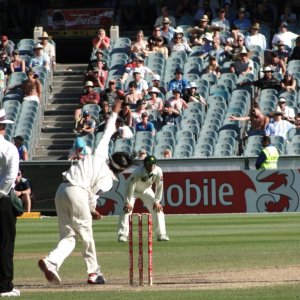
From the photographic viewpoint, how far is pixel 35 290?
45.0 ft

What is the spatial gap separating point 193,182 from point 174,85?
405 cm

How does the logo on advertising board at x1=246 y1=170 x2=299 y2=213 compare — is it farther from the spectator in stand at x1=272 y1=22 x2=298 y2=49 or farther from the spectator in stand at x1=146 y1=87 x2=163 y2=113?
the spectator in stand at x1=272 y1=22 x2=298 y2=49

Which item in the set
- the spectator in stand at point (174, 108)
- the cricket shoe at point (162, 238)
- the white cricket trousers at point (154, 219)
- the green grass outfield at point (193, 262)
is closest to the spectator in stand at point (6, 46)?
the spectator in stand at point (174, 108)

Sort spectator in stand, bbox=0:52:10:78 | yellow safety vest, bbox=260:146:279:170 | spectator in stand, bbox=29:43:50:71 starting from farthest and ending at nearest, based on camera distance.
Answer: spectator in stand, bbox=29:43:50:71, spectator in stand, bbox=0:52:10:78, yellow safety vest, bbox=260:146:279:170

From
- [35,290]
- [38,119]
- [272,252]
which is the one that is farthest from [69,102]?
[35,290]

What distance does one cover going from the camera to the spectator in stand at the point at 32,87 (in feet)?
111

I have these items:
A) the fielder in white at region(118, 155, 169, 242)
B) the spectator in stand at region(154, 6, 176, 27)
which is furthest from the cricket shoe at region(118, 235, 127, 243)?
the spectator in stand at region(154, 6, 176, 27)

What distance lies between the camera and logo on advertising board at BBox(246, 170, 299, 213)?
29.4m

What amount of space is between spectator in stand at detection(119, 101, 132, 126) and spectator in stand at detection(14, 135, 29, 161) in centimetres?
266

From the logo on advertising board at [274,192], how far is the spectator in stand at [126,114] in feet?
13.5

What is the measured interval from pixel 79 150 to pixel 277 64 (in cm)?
679

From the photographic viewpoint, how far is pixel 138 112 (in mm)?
32094

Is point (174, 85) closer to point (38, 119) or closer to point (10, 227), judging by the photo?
point (38, 119)

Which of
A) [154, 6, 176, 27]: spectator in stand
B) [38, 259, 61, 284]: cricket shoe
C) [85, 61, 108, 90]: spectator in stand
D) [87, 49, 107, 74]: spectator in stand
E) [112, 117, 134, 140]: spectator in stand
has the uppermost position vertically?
[154, 6, 176, 27]: spectator in stand
